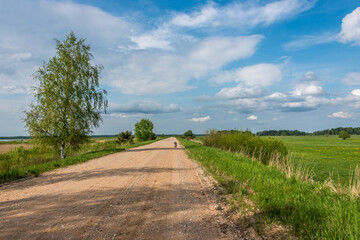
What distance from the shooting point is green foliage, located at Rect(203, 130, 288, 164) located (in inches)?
702

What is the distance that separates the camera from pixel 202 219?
4.40m

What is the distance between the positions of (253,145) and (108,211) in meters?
17.3

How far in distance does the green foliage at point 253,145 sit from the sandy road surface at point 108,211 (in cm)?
1017

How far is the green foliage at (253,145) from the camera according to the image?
1783 cm

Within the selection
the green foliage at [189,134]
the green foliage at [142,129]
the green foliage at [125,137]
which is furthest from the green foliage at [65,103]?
the green foliage at [189,134]

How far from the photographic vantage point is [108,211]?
4.77 m

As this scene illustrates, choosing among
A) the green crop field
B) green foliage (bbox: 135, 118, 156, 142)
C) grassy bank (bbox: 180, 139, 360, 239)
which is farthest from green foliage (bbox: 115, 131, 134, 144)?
grassy bank (bbox: 180, 139, 360, 239)

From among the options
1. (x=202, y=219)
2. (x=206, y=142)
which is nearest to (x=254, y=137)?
(x=206, y=142)

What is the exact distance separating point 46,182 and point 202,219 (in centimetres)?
692

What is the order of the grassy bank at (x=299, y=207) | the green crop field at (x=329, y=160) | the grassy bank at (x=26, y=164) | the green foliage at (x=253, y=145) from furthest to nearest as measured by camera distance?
the green foliage at (x=253, y=145)
the green crop field at (x=329, y=160)
the grassy bank at (x=26, y=164)
the grassy bank at (x=299, y=207)

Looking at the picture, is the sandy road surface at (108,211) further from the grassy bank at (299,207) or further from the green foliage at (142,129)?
the green foliage at (142,129)

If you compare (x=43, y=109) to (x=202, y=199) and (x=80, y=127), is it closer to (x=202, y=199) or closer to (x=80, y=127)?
(x=80, y=127)

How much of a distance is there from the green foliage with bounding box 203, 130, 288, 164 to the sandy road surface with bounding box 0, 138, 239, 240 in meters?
10.2

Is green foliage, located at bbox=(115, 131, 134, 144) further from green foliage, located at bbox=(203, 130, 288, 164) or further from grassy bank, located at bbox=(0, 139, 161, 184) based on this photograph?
green foliage, located at bbox=(203, 130, 288, 164)
